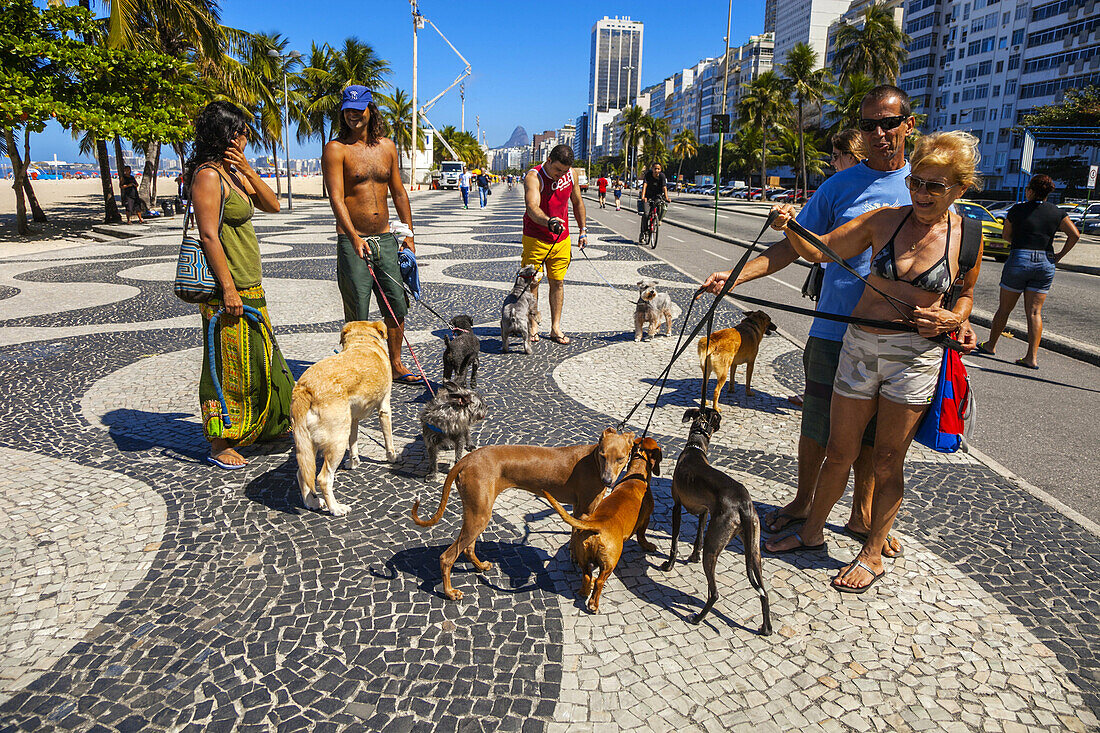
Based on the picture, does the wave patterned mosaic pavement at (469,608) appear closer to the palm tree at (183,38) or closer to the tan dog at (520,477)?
the tan dog at (520,477)

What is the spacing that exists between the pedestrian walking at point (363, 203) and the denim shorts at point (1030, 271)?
7329mm

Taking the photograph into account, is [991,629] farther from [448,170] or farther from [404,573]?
[448,170]

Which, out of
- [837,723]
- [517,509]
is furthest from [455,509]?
[837,723]

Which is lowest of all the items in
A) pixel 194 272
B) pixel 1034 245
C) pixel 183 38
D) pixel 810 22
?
pixel 194 272

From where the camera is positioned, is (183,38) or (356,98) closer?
(356,98)

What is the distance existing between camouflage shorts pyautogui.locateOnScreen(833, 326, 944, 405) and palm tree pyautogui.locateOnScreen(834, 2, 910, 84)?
205 ft

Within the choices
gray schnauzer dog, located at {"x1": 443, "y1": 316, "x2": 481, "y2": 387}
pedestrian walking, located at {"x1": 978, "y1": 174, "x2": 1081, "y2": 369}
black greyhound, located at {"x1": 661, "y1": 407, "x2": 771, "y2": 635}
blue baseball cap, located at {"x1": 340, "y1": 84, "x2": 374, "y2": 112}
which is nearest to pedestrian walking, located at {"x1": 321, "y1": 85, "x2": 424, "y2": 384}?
blue baseball cap, located at {"x1": 340, "y1": 84, "x2": 374, "y2": 112}

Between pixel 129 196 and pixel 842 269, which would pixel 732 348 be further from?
pixel 129 196

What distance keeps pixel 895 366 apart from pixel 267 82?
43746 millimetres

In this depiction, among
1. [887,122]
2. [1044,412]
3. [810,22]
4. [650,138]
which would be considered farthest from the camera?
[810,22]

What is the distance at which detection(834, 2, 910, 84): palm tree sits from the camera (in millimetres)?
53812

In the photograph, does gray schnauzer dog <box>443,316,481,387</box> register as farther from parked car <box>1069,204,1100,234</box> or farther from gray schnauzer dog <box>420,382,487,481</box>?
parked car <box>1069,204,1100,234</box>

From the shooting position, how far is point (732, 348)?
557cm

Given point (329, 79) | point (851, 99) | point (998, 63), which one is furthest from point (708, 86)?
Result: point (329, 79)
